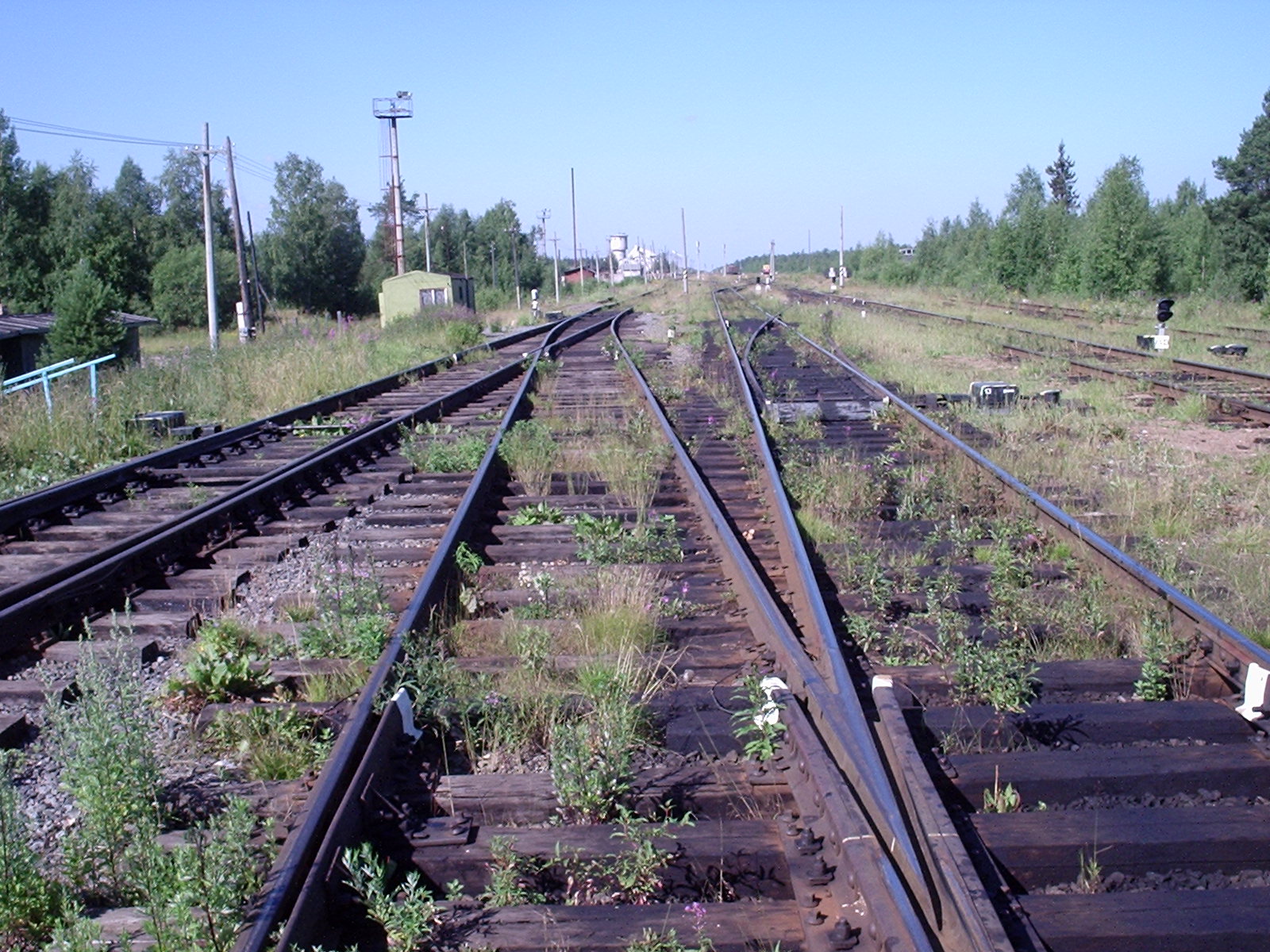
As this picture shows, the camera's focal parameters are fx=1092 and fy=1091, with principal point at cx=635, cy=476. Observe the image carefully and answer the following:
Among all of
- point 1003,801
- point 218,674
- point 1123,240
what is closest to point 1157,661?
point 1003,801

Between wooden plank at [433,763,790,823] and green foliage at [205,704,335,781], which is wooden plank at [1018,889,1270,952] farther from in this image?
green foliage at [205,704,335,781]

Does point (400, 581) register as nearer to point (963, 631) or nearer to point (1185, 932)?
point (963, 631)

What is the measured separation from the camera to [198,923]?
8.18ft

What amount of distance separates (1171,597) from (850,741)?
7.05 feet

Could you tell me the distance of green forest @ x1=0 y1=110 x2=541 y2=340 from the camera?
71.3 m

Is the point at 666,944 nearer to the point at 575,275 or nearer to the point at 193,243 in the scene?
the point at 193,243

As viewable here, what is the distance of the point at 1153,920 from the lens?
2637mm

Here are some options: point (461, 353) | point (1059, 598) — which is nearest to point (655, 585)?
point (1059, 598)

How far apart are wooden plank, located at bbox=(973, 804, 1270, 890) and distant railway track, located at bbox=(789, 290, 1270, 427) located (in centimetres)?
907

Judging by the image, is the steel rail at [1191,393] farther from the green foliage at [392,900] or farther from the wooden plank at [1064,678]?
the green foliage at [392,900]

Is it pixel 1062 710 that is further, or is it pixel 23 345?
pixel 23 345

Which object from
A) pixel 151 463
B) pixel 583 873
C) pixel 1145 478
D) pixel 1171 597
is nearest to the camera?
pixel 583 873

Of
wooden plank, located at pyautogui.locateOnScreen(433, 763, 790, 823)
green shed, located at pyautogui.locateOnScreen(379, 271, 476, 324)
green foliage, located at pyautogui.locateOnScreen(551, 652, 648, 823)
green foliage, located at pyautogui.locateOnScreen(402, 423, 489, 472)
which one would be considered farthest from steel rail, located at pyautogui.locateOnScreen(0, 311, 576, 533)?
green shed, located at pyautogui.locateOnScreen(379, 271, 476, 324)

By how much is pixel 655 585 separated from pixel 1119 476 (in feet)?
14.1
